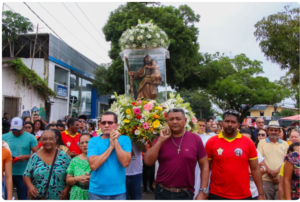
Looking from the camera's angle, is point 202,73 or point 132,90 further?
point 202,73

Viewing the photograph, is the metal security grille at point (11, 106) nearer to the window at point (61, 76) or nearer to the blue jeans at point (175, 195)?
the window at point (61, 76)

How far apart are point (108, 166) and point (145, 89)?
11.8 feet

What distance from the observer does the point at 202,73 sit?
21.9 m

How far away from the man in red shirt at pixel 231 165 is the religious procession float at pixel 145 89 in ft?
3.11

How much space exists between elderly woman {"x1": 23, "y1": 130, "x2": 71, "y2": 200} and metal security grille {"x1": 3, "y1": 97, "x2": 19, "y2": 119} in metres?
14.1

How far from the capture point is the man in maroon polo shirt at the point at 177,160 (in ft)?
11.1

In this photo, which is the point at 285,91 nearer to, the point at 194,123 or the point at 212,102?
the point at 212,102

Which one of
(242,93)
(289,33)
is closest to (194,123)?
(289,33)

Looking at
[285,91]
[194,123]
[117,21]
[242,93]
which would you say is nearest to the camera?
[194,123]

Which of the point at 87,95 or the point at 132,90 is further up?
the point at 87,95

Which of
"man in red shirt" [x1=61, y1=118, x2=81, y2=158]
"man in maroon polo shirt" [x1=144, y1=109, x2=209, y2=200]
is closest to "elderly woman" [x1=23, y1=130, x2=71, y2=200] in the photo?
"man in maroon polo shirt" [x1=144, y1=109, x2=209, y2=200]

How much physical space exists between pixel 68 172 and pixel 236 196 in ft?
7.44

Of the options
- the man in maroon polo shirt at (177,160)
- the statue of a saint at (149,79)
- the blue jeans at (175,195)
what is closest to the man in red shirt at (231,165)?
the man in maroon polo shirt at (177,160)

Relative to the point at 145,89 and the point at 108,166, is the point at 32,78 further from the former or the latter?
the point at 108,166
